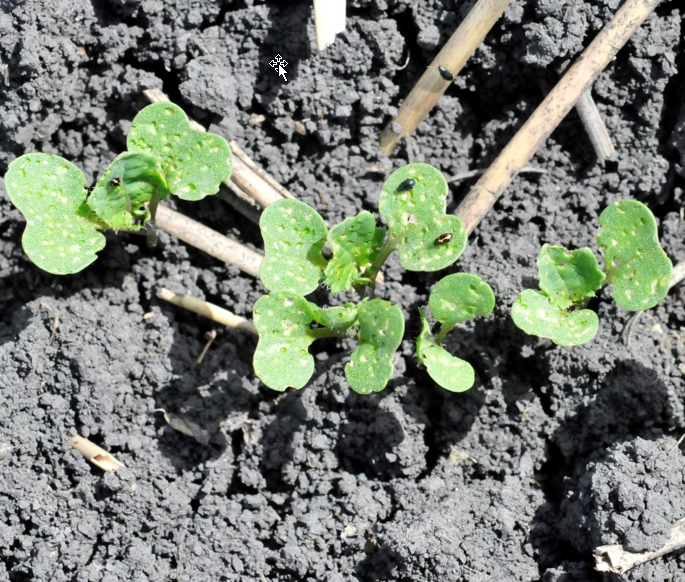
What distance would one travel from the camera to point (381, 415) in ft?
8.21

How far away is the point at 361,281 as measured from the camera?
8.00 ft

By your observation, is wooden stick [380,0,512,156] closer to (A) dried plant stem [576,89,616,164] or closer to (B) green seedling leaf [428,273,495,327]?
(A) dried plant stem [576,89,616,164]

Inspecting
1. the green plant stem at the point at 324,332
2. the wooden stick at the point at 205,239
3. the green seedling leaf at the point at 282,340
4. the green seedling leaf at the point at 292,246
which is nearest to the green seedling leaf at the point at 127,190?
the wooden stick at the point at 205,239

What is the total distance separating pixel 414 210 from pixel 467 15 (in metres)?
0.69

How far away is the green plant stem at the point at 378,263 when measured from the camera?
2422 millimetres

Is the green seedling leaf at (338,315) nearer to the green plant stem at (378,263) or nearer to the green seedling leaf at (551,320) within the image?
the green plant stem at (378,263)

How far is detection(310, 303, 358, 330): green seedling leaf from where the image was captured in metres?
2.31

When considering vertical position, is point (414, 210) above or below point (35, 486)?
above

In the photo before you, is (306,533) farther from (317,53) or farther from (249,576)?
(317,53)

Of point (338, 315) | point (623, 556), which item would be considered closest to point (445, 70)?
point (338, 315)

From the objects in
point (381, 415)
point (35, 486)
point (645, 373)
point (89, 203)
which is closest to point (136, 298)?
point (89, 203)

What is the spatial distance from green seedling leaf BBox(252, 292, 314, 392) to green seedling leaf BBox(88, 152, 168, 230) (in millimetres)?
507

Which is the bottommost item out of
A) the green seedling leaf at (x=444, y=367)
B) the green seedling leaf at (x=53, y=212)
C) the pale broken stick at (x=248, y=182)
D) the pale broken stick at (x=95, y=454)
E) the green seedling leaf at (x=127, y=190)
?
the pale broken stick at (x=95, y=454)

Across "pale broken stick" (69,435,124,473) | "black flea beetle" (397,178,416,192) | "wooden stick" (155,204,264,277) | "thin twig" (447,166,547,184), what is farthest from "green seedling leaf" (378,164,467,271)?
"pale broken stick" (69,435,124,473)
